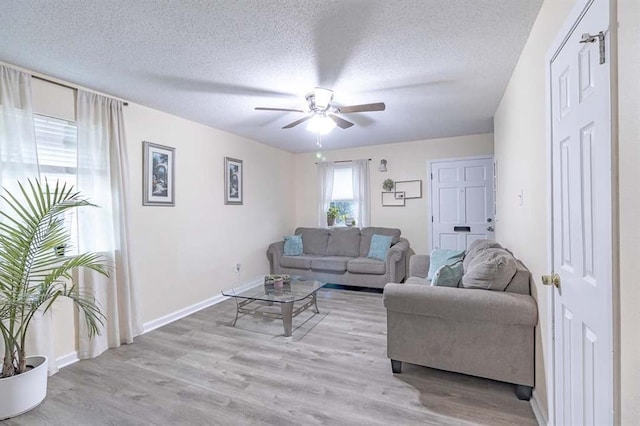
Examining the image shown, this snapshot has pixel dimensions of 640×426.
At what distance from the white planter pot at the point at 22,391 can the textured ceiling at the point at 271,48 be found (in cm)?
220

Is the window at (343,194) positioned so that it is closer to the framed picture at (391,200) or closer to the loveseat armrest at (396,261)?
the framed picture at (391,200)

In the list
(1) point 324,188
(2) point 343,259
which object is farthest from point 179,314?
(1) point 324,188

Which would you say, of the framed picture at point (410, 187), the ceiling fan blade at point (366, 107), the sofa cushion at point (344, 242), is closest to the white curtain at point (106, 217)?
the ceiling fan blade at point (366, 107)

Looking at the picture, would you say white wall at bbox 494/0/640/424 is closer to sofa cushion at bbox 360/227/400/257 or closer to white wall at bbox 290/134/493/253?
white wall at bbox 290/134/493/253

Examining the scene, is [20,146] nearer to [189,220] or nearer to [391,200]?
[189,220]

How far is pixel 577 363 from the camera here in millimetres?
1255

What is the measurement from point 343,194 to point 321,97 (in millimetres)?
3199

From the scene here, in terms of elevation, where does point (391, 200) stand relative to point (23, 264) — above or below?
above

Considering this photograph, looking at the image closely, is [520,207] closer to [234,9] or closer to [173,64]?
[234,9]

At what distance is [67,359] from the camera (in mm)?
2531

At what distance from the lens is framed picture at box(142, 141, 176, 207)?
10.7ft

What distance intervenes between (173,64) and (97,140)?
1.13 metres

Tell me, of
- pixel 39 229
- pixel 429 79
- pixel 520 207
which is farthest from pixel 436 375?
pixel 39 229

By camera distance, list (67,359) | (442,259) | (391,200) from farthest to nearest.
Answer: (391,200), (442,259), (67,359)
